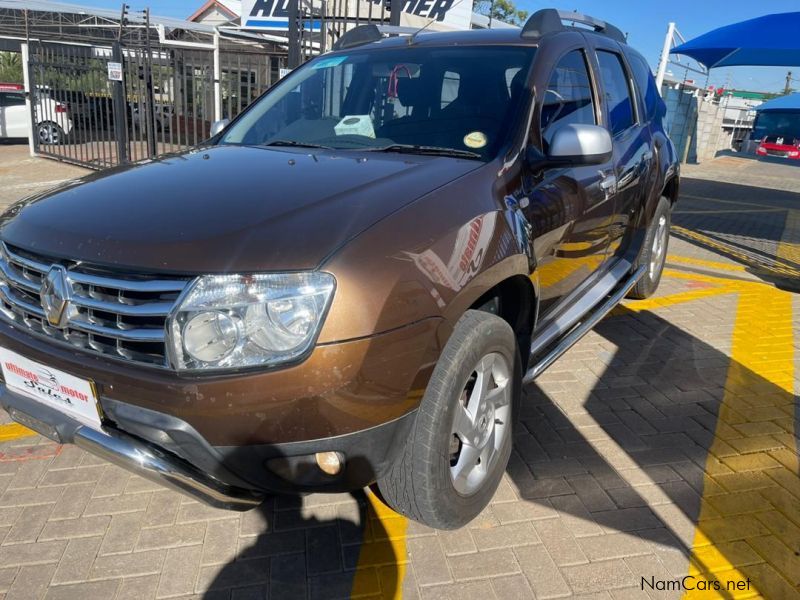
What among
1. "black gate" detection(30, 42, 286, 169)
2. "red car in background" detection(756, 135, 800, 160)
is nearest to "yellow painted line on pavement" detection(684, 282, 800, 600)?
"black gate" detection(30, 42, 286, 169)

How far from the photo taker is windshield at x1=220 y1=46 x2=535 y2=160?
272 cm

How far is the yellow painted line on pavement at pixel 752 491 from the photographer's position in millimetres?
2234

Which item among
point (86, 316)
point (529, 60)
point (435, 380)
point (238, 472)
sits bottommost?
point (238, 472)

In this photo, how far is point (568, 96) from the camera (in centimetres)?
315

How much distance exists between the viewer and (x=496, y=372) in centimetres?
242

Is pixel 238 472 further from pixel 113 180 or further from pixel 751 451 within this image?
pixel 751 451

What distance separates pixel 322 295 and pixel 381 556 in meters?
1.12

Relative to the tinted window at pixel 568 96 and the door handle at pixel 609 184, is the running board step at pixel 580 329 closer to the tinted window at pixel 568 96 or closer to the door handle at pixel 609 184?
the door handle at pixel 609 184

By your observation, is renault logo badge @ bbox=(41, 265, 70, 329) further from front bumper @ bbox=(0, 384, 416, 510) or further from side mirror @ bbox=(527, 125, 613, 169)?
side mirror @ bbox=(527, 125, 613, 169)

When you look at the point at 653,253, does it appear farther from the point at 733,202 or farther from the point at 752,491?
the point at 733,202

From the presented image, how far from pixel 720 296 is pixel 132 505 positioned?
533 cm

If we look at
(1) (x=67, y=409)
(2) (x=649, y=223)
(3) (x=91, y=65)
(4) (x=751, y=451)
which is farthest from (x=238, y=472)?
(3) (x=91, y=65)

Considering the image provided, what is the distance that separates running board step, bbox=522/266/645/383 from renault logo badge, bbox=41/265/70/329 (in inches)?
70.5

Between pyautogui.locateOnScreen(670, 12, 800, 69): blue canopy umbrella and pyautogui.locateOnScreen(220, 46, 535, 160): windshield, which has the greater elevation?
pyautogui.locateOnScreen(670, 12, 800, 69): blue canopy umbrella
